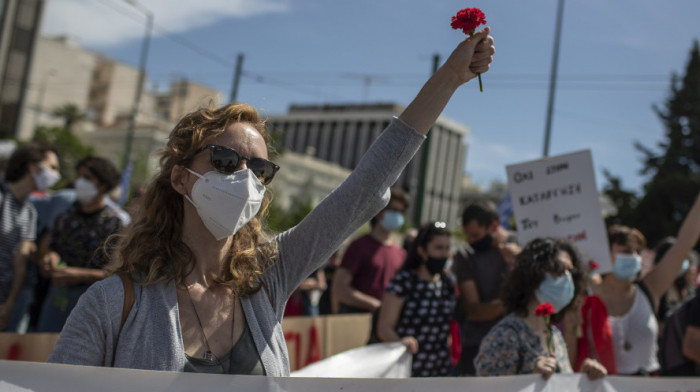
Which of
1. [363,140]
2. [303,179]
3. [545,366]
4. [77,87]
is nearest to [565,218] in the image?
[545,366]

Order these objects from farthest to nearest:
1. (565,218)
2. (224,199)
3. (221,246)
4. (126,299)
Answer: (565,218)
(221,246)
(224,199)
(126,299)

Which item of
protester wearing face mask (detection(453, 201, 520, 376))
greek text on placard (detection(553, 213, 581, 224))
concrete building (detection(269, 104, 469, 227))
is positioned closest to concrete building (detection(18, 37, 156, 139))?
concrete building (detection(269, 104, 469, 227))

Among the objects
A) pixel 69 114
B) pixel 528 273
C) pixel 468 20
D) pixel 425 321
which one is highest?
pixel 69 114

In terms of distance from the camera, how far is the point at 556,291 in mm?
3562

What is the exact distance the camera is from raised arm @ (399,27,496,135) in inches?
81.4

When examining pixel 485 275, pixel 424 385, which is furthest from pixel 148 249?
pixel 485 275

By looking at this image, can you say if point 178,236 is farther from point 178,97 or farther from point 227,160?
point 178,97

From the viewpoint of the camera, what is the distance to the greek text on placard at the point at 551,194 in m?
4.89

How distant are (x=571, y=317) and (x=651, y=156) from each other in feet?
106

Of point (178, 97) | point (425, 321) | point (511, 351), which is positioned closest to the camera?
point (511, 351)

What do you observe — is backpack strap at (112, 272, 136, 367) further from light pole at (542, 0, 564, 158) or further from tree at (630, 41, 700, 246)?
tree at (630, 41, 700, 246)

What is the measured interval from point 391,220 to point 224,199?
13.5 feet

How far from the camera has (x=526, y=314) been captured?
355cm

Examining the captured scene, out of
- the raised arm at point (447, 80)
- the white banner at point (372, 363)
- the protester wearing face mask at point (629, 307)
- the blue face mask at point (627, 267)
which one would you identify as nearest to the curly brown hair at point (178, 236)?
the raised arm at point (447, 80)
